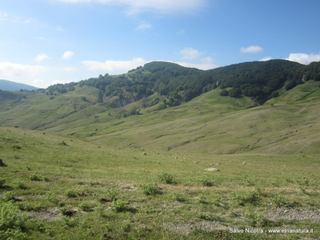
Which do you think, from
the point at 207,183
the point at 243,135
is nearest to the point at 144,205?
the point at 207,183

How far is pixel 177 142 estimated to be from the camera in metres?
121

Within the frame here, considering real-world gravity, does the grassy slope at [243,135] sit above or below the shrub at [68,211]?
below

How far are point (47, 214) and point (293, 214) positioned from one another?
1246 cm

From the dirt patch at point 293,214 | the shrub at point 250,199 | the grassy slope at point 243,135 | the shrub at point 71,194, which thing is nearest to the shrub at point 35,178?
the shrub at point 71,194

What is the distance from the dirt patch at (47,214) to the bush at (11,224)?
2.76 ft

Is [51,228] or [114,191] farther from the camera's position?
[114,191]

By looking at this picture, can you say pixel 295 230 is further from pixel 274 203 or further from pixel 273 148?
pixel 273 148

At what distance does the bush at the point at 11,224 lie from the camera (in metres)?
14.0

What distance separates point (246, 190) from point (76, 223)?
12.2m

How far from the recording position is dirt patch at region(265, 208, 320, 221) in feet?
60.9

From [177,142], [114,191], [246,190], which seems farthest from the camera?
[177,142]

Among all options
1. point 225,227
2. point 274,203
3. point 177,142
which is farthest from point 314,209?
point 177,142

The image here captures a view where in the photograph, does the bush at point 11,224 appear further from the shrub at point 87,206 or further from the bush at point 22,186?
the bush at point 22,186

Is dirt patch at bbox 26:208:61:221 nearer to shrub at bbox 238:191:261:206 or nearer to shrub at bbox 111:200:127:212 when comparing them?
shrub at bbox 111:200:127:212
